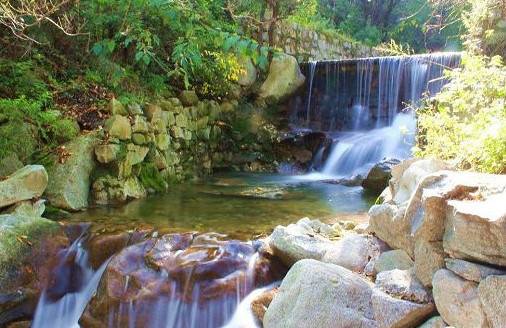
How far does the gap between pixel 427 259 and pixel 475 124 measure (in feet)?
4.67

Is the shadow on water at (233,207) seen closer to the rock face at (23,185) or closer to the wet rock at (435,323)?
the rock face at (23,185)

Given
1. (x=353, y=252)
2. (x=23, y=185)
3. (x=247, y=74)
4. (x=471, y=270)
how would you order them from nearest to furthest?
1. (x=471, y=270)
2. (x=353, y=252)
3. (x=23, y=185)
4. (x=247, y=74)

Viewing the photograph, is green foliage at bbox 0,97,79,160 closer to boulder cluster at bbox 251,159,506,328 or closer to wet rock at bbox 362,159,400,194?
boulder cluster at bbox 251,159,506,328

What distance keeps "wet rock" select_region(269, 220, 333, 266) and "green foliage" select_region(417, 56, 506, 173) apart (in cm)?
129

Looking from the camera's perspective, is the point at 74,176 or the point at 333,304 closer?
the point at 333,304

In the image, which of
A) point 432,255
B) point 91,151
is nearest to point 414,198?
point 432,255

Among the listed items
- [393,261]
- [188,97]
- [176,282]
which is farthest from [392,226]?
[188,97]

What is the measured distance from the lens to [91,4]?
19.9 ft

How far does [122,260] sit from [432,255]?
2.44m

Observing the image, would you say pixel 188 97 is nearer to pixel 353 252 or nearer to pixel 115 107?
pixel 115 107

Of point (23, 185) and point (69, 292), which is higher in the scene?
point (23, 185)

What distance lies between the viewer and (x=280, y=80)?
10.3 meters

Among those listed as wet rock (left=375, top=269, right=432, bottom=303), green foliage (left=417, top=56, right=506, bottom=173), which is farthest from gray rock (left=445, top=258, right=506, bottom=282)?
green foliage (left=417, top=56, right=506, bottom=173)

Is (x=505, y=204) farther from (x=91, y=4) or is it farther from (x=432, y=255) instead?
(x=91, y=4)
